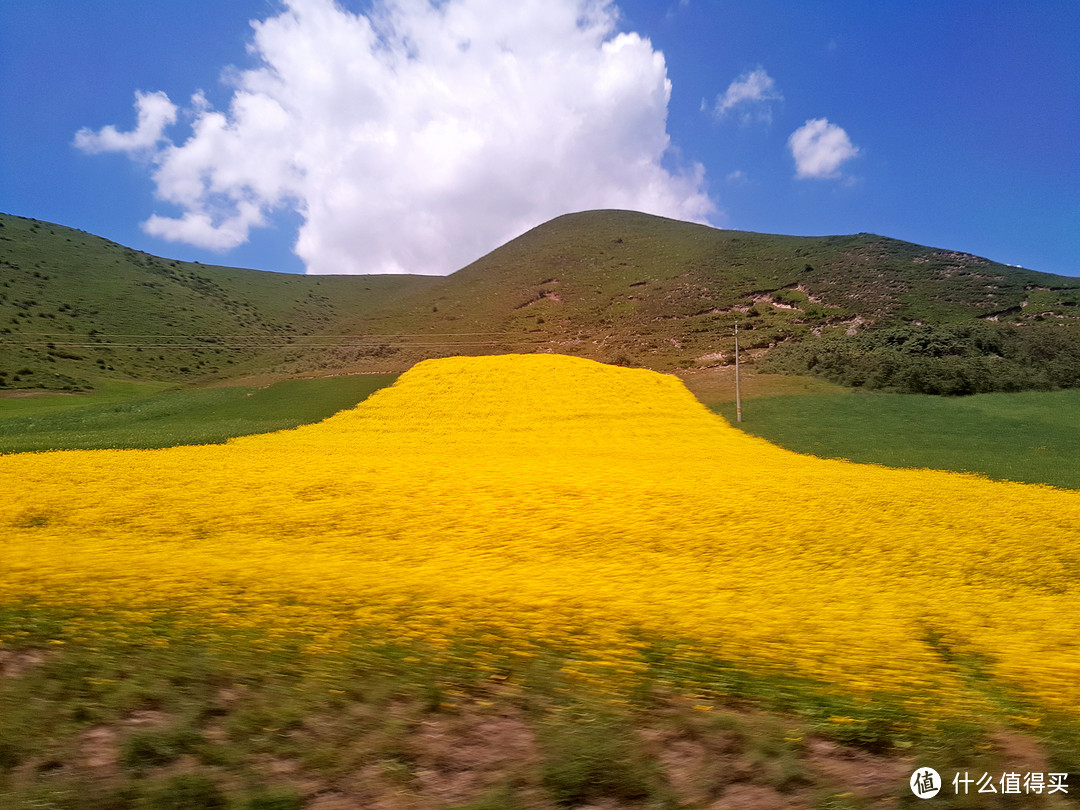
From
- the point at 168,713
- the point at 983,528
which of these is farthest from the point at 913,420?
the point at 168,713

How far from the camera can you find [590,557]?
8.79 metres

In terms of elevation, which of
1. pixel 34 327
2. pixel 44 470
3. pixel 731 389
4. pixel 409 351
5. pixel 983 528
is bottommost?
pixel 983 528

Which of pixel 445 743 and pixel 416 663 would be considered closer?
pixel 445 743

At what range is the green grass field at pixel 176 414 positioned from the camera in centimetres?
2077

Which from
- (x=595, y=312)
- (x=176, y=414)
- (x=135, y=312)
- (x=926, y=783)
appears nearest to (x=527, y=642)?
(x=926, y=783)

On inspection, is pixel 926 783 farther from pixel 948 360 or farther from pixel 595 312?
pixel 595 312

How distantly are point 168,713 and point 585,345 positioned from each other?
193ft

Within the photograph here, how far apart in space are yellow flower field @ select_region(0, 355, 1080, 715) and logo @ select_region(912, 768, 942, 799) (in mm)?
961

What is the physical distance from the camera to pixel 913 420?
1008 inches

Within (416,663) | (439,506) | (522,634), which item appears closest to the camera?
(416,663)

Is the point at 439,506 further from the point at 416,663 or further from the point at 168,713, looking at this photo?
the point at 168,713

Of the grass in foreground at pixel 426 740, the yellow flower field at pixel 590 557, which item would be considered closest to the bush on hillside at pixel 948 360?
the yellow flower field at pixel 590 557

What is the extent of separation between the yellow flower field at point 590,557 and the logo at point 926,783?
96cm

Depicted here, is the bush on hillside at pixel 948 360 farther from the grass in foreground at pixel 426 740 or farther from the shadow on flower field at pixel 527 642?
the grass in foreground at pixel 426 740
